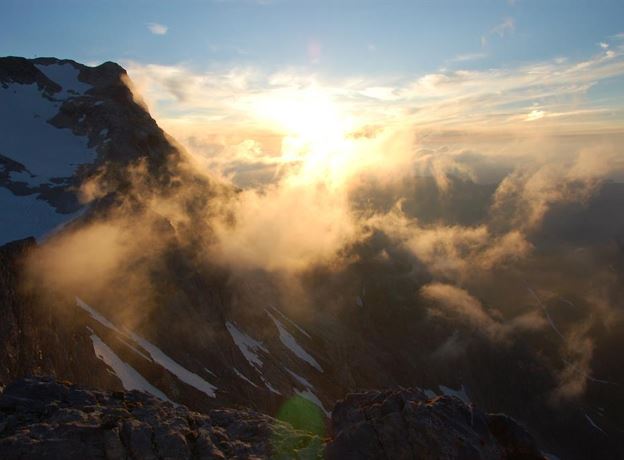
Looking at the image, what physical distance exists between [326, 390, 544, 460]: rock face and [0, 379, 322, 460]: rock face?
1.93 meters

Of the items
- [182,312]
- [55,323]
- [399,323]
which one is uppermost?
[55,323]

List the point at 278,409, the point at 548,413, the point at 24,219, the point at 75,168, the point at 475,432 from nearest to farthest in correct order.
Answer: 1. the point at 475,432
2. the point at 24,219
3. the point at 278,409
4. the point at 75,168
5. the point at 548,413

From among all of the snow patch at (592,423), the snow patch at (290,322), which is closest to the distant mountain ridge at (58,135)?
the snow patch at (290,322)

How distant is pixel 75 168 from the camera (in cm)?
9181

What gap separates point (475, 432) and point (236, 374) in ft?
208

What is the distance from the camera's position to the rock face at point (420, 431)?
22.5m

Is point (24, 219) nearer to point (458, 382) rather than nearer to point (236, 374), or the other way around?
point (236, 374)

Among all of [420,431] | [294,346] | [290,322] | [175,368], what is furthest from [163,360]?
[290,322]

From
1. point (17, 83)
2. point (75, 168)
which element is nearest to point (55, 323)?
point (75, 168)

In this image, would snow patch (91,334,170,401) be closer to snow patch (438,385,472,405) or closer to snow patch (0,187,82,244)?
snow patch (0,187,82,244)

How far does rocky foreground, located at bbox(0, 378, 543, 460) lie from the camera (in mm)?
21422

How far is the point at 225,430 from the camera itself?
2483 cm

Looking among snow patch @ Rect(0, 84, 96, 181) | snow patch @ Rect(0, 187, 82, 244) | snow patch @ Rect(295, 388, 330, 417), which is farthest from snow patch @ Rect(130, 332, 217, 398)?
snow patch @ Rect(0, 84, 96, 181)

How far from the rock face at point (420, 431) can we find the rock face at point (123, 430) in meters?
1.93
